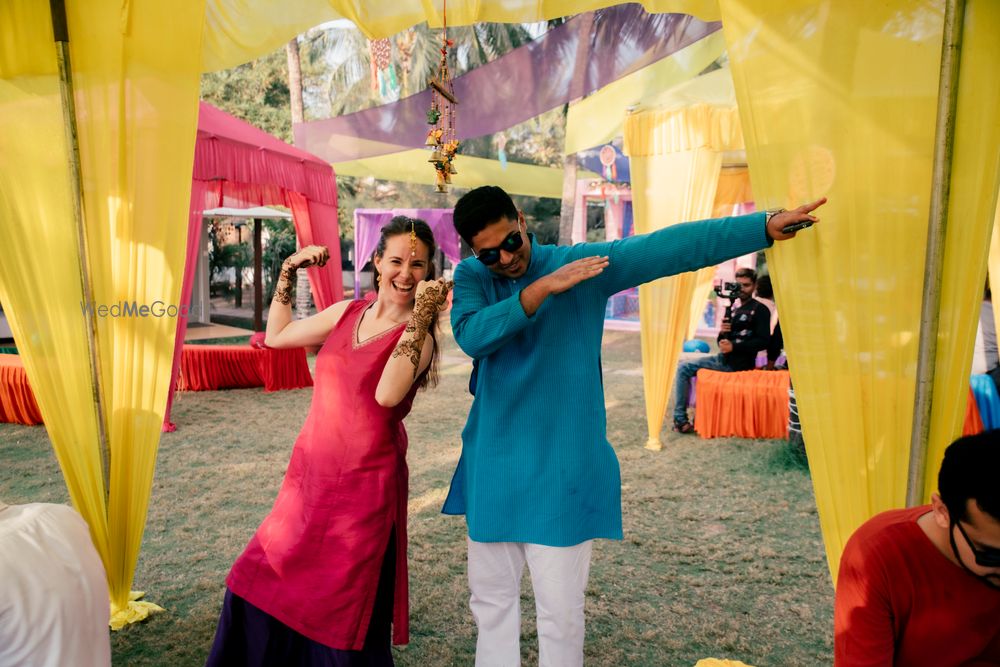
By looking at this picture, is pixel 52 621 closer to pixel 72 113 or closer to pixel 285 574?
pixel 285 574

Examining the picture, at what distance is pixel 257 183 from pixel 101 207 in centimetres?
511

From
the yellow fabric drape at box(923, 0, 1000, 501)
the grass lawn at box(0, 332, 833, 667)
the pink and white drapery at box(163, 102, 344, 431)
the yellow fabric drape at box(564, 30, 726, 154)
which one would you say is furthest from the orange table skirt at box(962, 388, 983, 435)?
the pink and white drapery at box(163, 102, 344, 431)

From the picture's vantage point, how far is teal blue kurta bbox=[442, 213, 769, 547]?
1.79m

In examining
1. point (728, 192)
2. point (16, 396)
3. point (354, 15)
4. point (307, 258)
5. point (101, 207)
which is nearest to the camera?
point (307, 258)

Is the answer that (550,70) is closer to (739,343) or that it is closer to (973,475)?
(739,343)

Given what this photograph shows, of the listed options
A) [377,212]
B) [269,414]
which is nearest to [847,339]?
A: [269,414]

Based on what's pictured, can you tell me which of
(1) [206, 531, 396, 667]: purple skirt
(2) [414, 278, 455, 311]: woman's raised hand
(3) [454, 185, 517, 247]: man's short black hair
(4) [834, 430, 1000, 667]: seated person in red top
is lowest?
(1) [206, 531, 396, 667]: purple skirt

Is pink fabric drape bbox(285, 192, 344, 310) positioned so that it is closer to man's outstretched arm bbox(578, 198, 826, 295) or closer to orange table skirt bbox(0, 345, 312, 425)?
orange table skirt bbox(0, 345, 312, 425)

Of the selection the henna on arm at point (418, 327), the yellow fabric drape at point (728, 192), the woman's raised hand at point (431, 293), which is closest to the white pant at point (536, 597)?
the henna on arm at point (418, 327)

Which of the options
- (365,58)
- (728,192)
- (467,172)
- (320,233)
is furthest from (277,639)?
(365,58)

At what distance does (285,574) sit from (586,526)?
3.25ft

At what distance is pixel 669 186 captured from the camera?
18.2 ft

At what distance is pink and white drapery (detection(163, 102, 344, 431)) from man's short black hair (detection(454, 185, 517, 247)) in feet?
15.3

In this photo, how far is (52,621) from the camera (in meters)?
1.42
